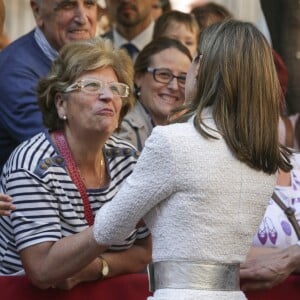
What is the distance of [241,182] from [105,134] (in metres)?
1.19

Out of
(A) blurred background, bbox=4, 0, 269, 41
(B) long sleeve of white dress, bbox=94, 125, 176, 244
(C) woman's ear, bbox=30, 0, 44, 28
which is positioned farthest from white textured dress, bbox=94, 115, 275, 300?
(A) blurred background, bbox=4, 0, 269, 41

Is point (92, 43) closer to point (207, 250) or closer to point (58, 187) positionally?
point (58, 187)

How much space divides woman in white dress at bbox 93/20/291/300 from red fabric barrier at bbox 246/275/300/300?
3.38 ft

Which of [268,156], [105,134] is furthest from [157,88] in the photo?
[268,156]

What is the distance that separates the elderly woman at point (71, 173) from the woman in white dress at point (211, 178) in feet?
1.90

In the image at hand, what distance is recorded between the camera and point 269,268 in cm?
538

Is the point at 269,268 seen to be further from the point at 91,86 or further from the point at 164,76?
the point at 164,76

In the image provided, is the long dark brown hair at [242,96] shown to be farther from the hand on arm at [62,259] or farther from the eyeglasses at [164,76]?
the eyeglasses at [164,76]

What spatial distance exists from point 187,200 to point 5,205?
0.92 metres

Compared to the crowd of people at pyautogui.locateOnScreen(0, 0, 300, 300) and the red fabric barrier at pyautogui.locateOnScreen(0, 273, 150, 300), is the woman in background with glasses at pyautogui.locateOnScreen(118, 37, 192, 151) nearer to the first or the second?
the crowd of people at pyautogui.locateOnScreen(0, 0, 300, 300)

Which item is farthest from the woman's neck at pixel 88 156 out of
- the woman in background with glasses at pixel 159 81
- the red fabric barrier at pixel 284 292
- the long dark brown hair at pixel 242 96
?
the woman in background with glasses at pixel 159 81

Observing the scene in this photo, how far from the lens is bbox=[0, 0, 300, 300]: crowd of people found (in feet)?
14.0

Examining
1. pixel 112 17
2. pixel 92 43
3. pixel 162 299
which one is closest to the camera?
pixel 162 299

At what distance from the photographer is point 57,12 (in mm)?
6840
